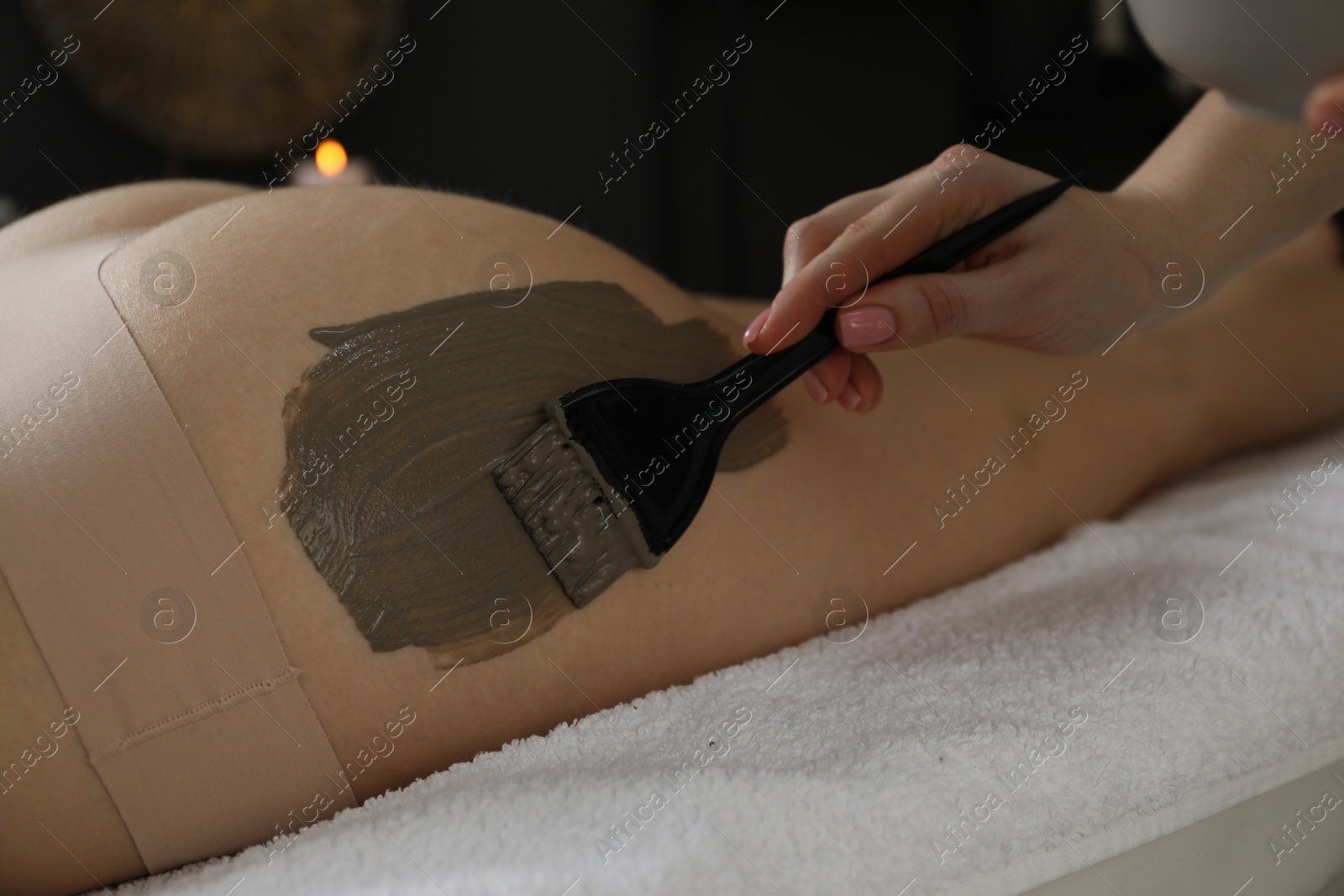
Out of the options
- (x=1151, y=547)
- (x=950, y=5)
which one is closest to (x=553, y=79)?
(x=950, y=5)

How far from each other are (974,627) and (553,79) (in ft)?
6.56

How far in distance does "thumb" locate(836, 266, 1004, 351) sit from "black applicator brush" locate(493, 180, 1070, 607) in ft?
0.06

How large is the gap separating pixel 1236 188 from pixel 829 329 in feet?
1.24

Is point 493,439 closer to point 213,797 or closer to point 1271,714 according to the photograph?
point 213,797

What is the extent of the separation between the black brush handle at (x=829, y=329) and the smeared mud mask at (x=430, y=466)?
10 centimetres

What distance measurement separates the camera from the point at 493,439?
540mm

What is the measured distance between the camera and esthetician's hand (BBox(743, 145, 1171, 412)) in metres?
0.61

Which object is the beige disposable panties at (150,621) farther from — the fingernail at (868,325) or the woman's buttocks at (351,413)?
the fingernail at (868,325)

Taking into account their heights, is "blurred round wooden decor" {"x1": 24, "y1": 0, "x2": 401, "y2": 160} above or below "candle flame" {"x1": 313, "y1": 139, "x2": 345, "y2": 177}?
above

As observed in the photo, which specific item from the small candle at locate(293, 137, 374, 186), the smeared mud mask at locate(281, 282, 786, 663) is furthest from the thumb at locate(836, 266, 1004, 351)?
the small candle at locate(293, 137, 374, 186)

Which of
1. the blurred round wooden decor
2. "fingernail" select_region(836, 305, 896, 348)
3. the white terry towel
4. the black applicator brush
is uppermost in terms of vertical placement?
the blurred round wooden decor

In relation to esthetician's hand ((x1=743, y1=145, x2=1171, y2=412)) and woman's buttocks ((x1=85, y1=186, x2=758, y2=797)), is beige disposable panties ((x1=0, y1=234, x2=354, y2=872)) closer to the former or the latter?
woman's buttocks ((x1=85, y1=186, x2=758, y2=797))

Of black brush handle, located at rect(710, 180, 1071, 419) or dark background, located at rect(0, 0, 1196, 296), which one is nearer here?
black brush handle, located at rect(710, 180, 1071, 419)

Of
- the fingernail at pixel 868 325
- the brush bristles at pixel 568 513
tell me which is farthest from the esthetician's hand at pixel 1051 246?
the brush bristles at pixel 568 513
